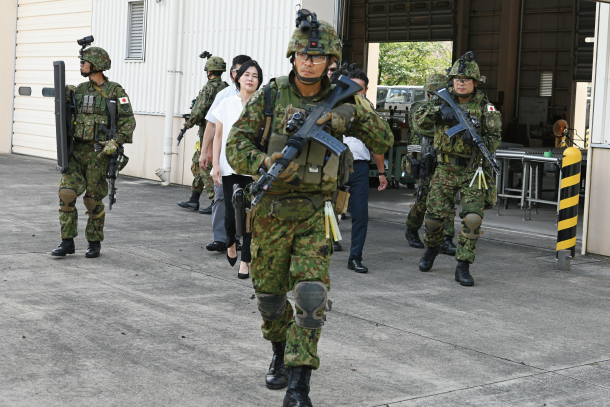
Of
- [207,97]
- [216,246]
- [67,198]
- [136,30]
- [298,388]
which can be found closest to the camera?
[298,388]

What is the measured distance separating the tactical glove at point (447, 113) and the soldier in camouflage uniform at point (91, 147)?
2.92 metres

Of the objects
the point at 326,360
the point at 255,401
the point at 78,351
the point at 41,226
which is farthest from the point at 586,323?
the point at 41,226

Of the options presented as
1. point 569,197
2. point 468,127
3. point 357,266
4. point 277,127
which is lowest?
point 357,266

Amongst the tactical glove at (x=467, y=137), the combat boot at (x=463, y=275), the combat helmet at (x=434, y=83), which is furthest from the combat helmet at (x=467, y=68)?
the combat boot at (x=463, y=275)

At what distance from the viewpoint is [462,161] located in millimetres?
7133

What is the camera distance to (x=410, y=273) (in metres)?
7.56

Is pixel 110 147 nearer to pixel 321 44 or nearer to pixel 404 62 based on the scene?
pixel 321 44

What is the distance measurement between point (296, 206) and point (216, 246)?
4107 millimetres

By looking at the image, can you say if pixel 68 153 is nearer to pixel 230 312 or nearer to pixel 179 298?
pixel 179 298

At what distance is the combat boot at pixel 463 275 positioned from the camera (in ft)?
23.3

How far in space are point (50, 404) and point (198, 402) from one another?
0.71 m

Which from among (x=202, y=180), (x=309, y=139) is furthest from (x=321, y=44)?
(x=202, y=180)

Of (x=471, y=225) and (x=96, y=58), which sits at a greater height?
(x=96, y=58)

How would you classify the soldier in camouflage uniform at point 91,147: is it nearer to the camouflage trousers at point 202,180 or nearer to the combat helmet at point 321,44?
the camouflage trousers at point 202,180
